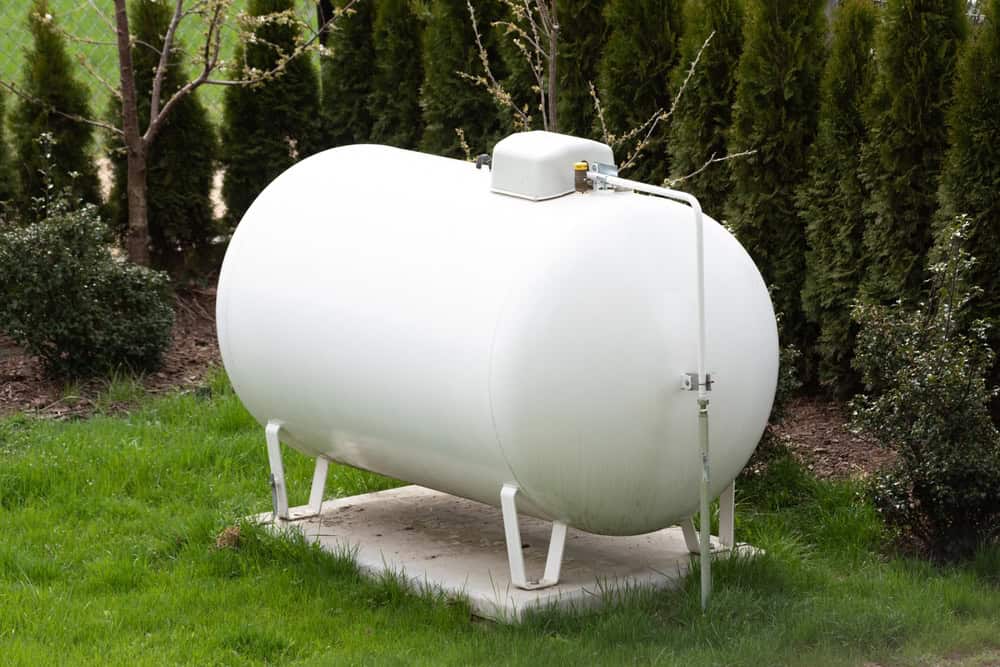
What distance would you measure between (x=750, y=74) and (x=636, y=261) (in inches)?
110

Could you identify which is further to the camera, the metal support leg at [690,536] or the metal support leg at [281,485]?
the metal support leg at [281,485]

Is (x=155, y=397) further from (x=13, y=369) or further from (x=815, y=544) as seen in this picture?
(x=815, y=544)

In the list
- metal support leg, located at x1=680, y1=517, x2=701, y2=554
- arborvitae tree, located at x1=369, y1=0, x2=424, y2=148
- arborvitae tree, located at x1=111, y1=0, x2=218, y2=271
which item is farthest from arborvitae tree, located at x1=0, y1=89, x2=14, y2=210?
metal support leg, located at x1=680, y1=517, x2=701, y2=554

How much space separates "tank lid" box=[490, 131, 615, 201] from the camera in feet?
15.0

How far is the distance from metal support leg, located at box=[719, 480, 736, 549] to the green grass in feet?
0.53

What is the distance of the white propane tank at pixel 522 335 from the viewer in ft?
13.9

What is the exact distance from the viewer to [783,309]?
6922 mm

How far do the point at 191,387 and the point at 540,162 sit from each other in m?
3.60

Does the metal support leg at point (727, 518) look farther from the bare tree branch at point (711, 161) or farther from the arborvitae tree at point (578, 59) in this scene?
the arborvitae tree at point (578, 59)

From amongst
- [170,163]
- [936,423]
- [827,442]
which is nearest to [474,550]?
[936,423]

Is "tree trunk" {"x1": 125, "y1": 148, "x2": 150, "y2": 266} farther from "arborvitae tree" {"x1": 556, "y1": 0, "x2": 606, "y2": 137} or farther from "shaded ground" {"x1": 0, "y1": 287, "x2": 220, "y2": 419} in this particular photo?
"arborvitae tree" {"x1": 556, "y1": 0, "x2": 606, "y2": 137}

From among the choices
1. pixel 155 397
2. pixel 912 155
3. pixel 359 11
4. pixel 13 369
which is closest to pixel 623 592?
pixel 912 155

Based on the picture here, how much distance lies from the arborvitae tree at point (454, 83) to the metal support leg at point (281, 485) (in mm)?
3601

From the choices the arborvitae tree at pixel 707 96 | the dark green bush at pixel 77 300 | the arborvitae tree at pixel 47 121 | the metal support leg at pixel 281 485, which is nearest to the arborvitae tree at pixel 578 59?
the arborvitae tree at pixel 707 96
